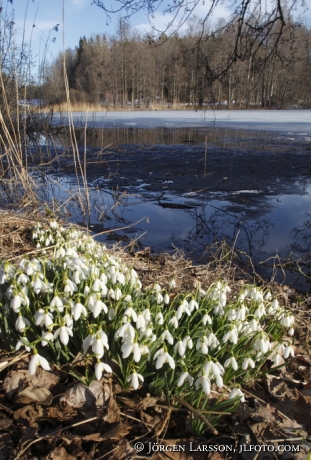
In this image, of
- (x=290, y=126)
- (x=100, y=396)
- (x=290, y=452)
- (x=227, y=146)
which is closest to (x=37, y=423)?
(x=100, y=396)

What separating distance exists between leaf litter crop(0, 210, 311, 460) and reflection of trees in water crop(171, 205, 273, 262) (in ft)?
8.10

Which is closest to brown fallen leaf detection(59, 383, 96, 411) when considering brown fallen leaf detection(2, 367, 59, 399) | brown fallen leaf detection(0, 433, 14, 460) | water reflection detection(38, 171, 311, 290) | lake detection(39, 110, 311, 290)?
brown fallen leaf detection(2, 367, 59, 399)

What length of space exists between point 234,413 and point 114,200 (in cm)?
483

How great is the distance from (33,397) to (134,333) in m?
0.54

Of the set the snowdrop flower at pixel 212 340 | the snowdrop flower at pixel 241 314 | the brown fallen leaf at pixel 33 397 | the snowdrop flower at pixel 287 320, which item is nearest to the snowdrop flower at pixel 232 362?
the snowdrop flower at pixel 212 340

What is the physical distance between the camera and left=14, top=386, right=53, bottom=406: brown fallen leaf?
159 cm

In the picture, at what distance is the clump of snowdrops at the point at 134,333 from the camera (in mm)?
1529

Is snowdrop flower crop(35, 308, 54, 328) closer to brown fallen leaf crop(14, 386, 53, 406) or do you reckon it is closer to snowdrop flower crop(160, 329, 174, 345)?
brown fallen leaf crop(14, 386, 53, 406)

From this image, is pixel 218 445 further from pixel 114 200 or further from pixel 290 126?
pixel 290 126

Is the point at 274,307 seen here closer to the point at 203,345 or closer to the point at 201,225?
the point at 203,345

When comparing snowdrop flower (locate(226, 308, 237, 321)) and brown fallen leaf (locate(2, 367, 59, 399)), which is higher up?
snowdrop flower (locate(226, 308, 237, 321))

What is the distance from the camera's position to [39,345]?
184cm

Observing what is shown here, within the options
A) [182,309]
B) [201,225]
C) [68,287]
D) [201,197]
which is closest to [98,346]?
[68,287]

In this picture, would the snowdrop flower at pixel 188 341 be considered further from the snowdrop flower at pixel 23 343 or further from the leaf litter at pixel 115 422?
the snowdrop flower at pixel 23 343
